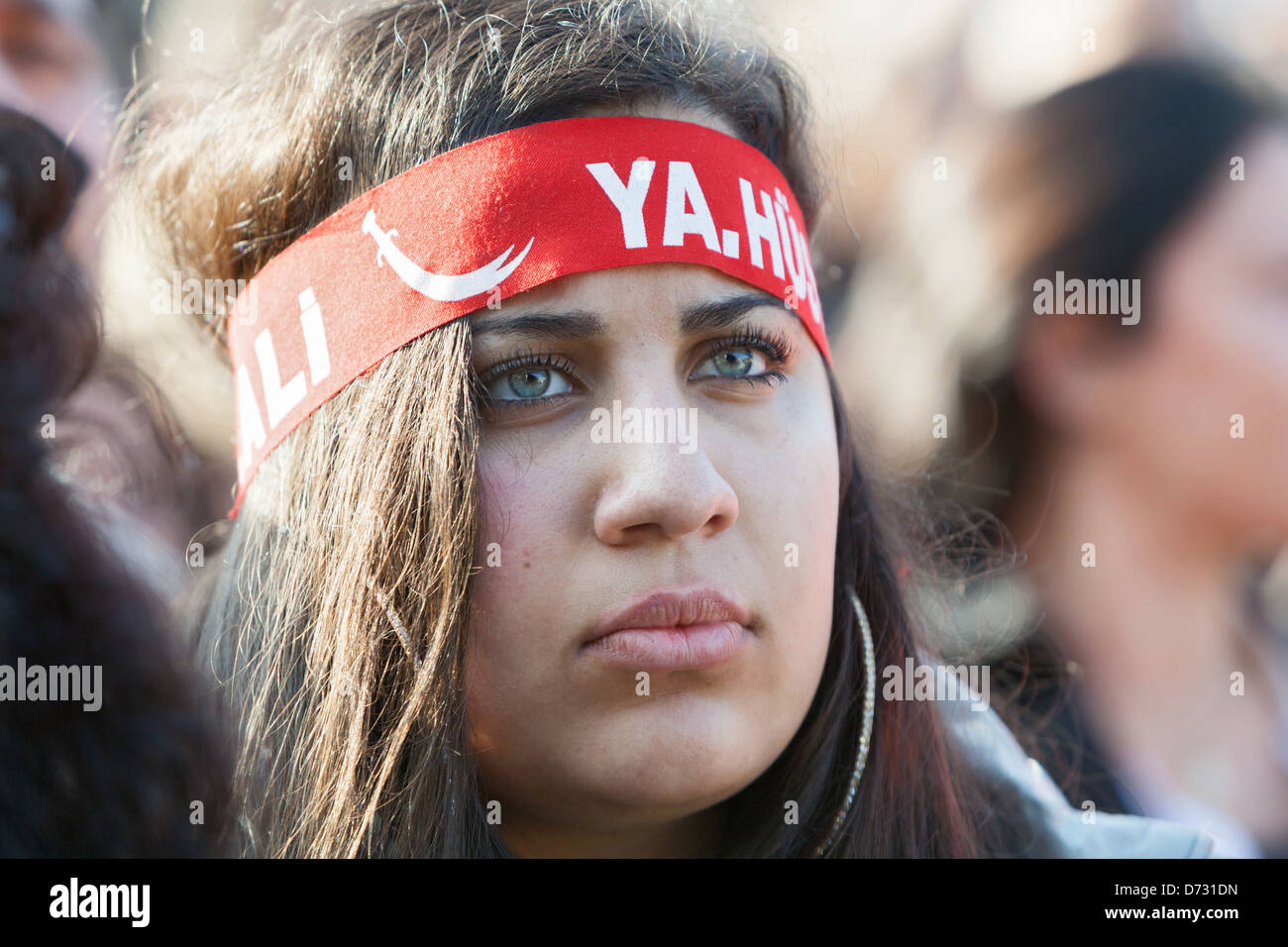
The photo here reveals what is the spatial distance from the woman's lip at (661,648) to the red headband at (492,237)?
0.51 meters

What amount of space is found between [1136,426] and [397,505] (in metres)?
2.47

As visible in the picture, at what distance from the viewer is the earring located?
1.86m

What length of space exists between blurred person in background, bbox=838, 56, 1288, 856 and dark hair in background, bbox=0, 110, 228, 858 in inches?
82.5

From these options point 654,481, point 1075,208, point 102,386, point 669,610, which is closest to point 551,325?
point 654,481

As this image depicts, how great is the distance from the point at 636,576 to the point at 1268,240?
2347 millimetres

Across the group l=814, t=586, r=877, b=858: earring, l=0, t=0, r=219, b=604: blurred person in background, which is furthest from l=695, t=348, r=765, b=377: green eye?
l=0, t=0, r=219, b=604: blurred person in background

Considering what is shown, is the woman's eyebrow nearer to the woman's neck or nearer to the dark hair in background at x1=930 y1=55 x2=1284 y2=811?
the woman's neck

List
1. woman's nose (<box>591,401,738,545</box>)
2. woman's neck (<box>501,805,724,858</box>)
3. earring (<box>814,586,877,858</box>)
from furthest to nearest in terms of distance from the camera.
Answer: earring (<box>814,586,877,858</box>) → woman's neck (<box>501,805,724,858</box>) → woman's nose (<box>591,401,738,545</box>)

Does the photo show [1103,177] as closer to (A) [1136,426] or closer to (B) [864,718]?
(A) [1136,426]

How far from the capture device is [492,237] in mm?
1608

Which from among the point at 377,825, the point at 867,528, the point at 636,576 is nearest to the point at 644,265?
the point at 636,576

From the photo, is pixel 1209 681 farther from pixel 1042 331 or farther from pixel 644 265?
pixel 644 265

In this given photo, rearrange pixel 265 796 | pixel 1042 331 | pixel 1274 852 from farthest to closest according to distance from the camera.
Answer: pixel 1042 331 → pixel 1274 852 → pixel 265 796

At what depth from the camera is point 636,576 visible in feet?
5.03
